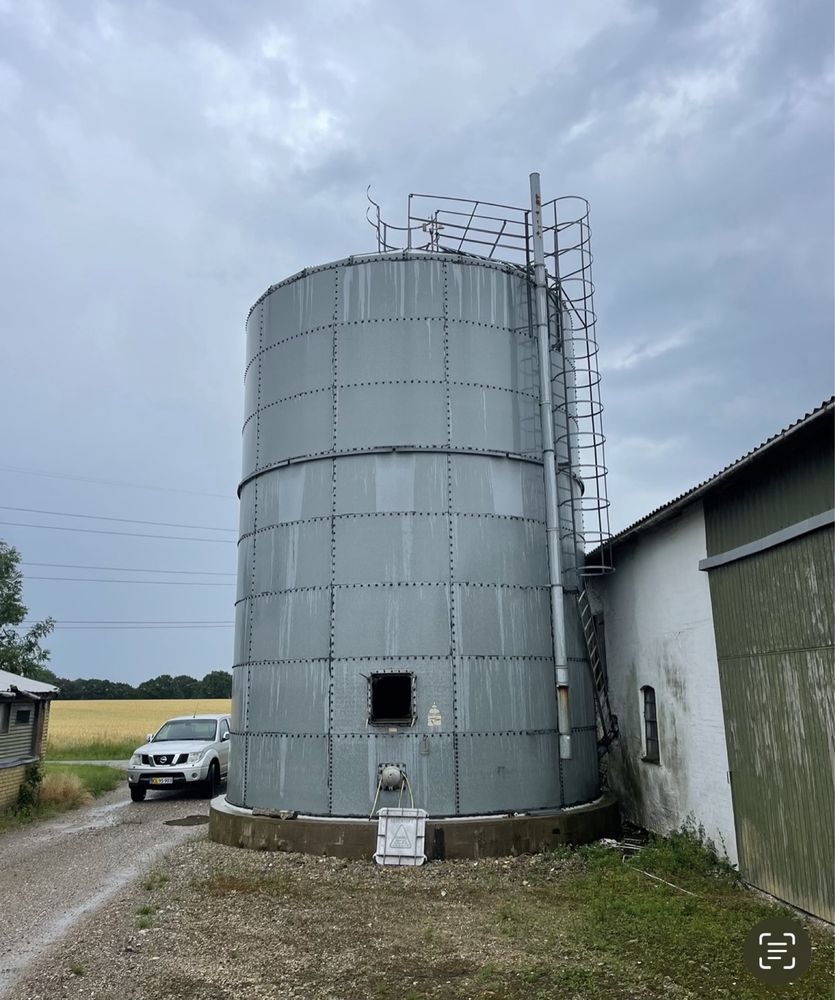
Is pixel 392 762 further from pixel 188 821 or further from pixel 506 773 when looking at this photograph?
pixel 188 821

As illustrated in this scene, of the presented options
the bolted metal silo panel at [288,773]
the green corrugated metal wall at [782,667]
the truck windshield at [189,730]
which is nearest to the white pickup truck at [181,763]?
the truck windshield at [189,730]

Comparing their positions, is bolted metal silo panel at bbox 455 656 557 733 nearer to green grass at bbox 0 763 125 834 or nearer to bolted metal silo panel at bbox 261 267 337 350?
bolted metal silo panel at bbox 261 267 337 350

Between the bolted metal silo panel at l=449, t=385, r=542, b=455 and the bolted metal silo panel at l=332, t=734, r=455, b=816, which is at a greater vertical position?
the bolted metal silo panel at l=449, t=385, r=542, b=455

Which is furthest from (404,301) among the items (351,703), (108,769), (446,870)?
(108,769)

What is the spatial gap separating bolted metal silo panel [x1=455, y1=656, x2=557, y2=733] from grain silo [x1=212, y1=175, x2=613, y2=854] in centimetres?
3

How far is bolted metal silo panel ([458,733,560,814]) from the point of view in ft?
32.5

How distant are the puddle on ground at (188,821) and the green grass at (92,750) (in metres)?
16.1

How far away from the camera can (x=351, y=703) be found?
10242mm

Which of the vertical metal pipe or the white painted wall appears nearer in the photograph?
the white painted wall

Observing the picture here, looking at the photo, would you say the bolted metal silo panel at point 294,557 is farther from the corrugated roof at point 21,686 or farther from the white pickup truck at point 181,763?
the white pickup truck at point 181,763

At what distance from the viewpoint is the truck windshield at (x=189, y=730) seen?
58.8 feet

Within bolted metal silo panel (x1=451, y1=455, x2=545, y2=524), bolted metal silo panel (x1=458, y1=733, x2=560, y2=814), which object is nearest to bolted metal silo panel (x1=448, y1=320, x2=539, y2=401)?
bolted metal silo panel (x1=451, y1=455, x2=545, y2=524)

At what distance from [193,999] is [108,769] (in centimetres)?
1845

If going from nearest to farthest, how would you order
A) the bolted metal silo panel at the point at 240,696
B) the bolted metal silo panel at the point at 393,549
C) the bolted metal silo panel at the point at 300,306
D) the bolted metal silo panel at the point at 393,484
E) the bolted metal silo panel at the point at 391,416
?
the bolted metal silo panel at the point at 393,549 < the bolted metal silo panel at the point at 393,484 < the bolted metal silo panel at the point at 391,416 < the bolted metal silo panel at the point at 240,696 < the bolted metal silo panel at the point at 300,306
